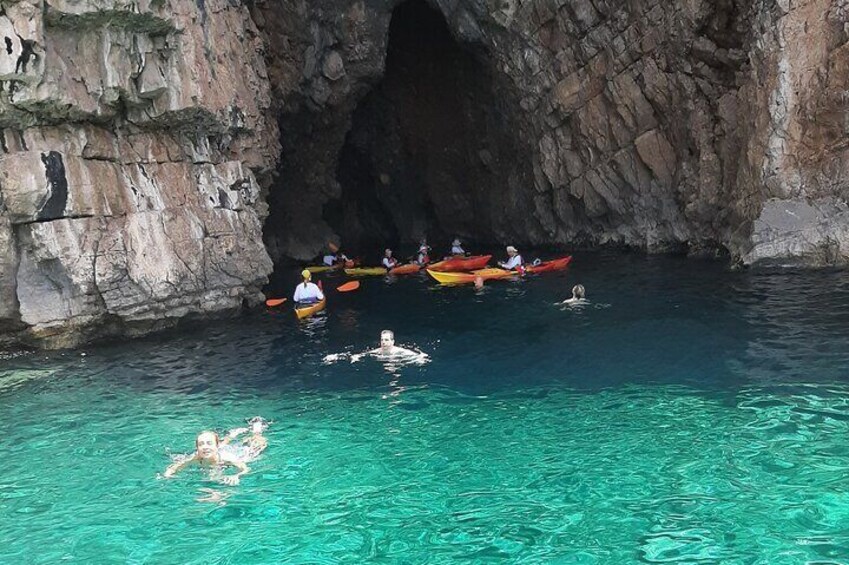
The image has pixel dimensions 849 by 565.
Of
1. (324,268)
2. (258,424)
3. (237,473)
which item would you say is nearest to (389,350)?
(258,424)

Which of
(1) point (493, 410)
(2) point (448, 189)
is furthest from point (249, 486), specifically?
(2) point (448, 189)

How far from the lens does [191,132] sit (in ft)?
71.9

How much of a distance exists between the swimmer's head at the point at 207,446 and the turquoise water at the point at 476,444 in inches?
13.4

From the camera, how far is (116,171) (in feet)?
65.7

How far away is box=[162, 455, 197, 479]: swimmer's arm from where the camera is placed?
975 centimetres

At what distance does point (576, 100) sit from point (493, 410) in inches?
791

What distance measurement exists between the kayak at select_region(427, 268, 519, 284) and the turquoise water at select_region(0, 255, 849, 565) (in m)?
6.88

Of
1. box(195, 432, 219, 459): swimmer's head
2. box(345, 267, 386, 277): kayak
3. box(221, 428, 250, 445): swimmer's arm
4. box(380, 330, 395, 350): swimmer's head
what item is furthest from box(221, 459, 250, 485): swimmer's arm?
box(345, 267, 386, 277): kayak

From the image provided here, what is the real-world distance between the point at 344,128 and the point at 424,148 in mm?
7509

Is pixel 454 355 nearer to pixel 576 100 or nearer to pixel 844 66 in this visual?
pixel 844 66

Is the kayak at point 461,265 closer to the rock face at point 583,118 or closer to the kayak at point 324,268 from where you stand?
the rock face at point 583,118

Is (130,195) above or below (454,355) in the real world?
above

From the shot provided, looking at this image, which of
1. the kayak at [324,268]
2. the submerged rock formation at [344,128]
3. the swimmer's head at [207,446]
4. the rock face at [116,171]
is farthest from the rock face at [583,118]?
the swimmer's head at [207,446]

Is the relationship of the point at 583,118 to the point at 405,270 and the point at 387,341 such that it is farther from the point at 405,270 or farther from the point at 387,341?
the point at 387,341
